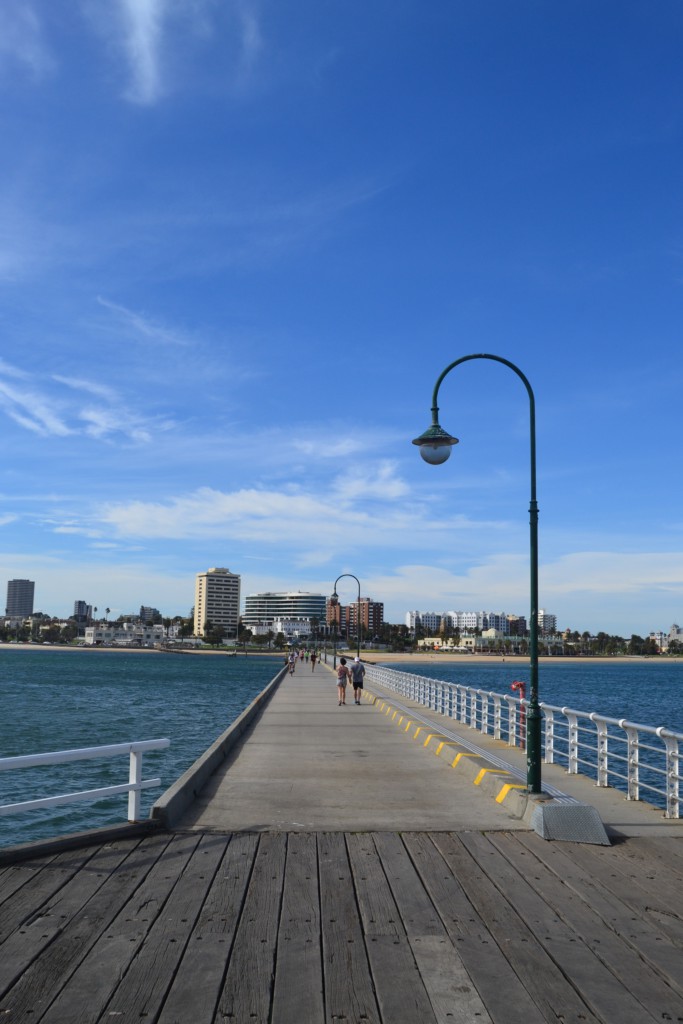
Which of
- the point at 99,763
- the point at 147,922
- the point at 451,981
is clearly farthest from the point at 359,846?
the point at 99,763

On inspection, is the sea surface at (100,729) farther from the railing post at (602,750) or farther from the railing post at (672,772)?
the railing post at (672,772)

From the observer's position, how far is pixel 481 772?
12.4 meters

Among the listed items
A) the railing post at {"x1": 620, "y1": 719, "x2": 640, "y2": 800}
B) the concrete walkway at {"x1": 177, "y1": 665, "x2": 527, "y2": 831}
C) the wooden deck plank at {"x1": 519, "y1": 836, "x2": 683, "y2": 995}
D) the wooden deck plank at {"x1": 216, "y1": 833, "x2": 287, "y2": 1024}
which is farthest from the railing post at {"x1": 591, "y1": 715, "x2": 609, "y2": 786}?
the wooden deck plank at {"x1": 216, "y1": 833, "x2": 287, "y2": 1024}

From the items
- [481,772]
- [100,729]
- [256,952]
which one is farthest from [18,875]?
[100,729]

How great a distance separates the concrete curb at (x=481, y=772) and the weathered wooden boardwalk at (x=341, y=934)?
162 centimetres

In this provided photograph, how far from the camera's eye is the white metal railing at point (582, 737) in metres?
10.2

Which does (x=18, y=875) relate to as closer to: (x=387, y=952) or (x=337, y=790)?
(x=387, y=952)

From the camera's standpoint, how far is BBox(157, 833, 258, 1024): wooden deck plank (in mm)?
4543

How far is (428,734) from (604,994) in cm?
1405

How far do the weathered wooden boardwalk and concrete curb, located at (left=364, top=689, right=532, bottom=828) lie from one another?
1.62 m

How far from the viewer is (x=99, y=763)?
2511 centimetres

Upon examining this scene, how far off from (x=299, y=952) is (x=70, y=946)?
1464 millimetres

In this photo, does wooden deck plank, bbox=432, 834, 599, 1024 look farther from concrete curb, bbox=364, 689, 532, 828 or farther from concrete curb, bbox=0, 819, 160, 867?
concrete curb, bbox=0, 819, 160, 867

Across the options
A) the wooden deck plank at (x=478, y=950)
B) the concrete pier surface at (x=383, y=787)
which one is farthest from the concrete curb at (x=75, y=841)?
the wooden deck plank at (x=478, y=950)
